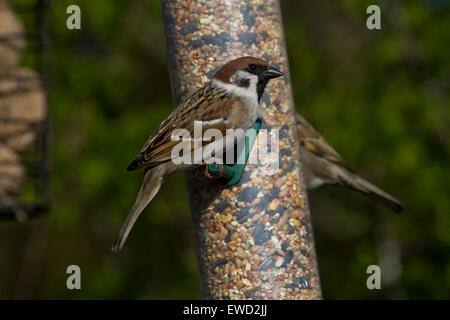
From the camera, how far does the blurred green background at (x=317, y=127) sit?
232 inches

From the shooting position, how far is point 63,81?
6184 millimetres

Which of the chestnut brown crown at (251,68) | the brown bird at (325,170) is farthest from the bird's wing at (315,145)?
the chestnut brown crown at (251,68)

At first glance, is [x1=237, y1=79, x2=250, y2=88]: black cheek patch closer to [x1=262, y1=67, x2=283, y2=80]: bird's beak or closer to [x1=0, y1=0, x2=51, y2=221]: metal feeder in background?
[x1=262, y1=67, x2=283, y2=80]: bird's beak

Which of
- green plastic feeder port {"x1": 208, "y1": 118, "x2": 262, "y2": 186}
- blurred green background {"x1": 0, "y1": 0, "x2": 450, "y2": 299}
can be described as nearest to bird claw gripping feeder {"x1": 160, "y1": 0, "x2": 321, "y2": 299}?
green plastic feeder port {"x1": 208, "y1": 118, "x2": 262, "y2": 186}

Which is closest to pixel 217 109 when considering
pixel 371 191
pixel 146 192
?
pixel 146 192

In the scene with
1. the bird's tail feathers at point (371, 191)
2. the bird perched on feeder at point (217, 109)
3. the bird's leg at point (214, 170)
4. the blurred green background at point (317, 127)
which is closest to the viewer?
the bird's leg at point (214, 170)

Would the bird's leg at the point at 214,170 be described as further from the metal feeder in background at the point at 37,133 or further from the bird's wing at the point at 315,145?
the bird's wing at the point at 315,145

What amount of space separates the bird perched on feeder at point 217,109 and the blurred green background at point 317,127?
2.66m

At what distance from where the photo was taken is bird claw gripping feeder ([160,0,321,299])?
3297 millimetres

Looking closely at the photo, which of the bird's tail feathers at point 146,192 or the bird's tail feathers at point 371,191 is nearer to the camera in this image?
the bird's tail feathers at point 146,192

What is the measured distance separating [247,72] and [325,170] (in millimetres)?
1492

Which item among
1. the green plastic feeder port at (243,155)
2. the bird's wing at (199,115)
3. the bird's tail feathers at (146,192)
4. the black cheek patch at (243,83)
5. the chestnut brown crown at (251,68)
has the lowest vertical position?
the bird's tail feathers at (146,192)

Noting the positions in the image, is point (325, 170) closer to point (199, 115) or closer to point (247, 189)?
point (247, 189)

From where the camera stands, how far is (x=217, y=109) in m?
3.28
